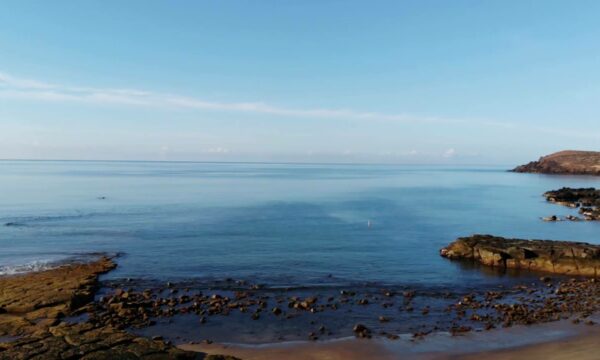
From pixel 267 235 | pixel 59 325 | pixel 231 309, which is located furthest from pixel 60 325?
pixel 267 235

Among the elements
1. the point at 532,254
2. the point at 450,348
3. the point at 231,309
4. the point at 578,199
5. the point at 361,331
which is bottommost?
the point at 231,309

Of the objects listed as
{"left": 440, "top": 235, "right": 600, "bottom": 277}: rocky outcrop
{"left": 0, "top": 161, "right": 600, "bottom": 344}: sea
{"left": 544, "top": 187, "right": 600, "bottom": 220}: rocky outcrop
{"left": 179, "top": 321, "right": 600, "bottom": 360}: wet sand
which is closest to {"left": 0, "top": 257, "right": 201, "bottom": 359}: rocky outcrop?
{"left": 0, "top": 161, "right": 600, "bottom": 344}: sea

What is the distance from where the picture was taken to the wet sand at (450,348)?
24938 mm

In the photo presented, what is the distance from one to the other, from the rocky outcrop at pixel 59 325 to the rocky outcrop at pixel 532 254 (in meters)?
37.7

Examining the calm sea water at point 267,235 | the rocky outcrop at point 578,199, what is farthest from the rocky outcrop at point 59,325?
the rocky outcrop at point 578,199

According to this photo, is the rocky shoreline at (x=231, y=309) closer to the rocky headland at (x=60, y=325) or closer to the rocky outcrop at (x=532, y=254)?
the rocky headland at (x=60, y=325)

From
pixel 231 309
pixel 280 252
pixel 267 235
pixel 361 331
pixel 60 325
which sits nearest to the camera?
pixel 60 325

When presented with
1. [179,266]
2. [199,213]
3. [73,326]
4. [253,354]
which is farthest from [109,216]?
[253,354]

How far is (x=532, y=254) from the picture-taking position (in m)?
47.5

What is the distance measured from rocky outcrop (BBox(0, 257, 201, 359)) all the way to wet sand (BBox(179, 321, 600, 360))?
4.43 m

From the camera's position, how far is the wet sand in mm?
24938

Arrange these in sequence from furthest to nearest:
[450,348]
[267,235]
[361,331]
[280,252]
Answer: [267,235]
[280,252]
[361,331]
[450,348]

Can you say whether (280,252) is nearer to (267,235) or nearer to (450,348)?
(267,235)

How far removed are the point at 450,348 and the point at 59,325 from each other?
23464 millimetres
